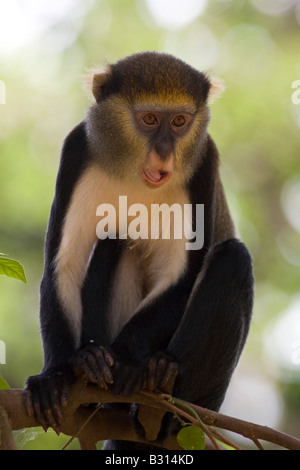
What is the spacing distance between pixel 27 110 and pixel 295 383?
743 centimetres

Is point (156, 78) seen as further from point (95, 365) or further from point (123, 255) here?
point (95, 365)

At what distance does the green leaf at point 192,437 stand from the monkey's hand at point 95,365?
1.14 m

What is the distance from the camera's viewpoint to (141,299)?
5.84 meters

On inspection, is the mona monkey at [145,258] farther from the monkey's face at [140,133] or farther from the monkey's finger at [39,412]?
the monkey's finger at [39,412]

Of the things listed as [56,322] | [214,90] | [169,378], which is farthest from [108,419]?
[214,90]

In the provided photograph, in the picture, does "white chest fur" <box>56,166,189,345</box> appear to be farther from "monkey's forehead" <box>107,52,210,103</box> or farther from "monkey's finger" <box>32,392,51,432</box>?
"monkey's finger" <box>32,392,51,432</box>

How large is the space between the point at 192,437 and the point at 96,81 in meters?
3.08

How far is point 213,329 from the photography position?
5.03 meters

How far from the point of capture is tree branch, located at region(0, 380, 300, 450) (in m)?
3.69
